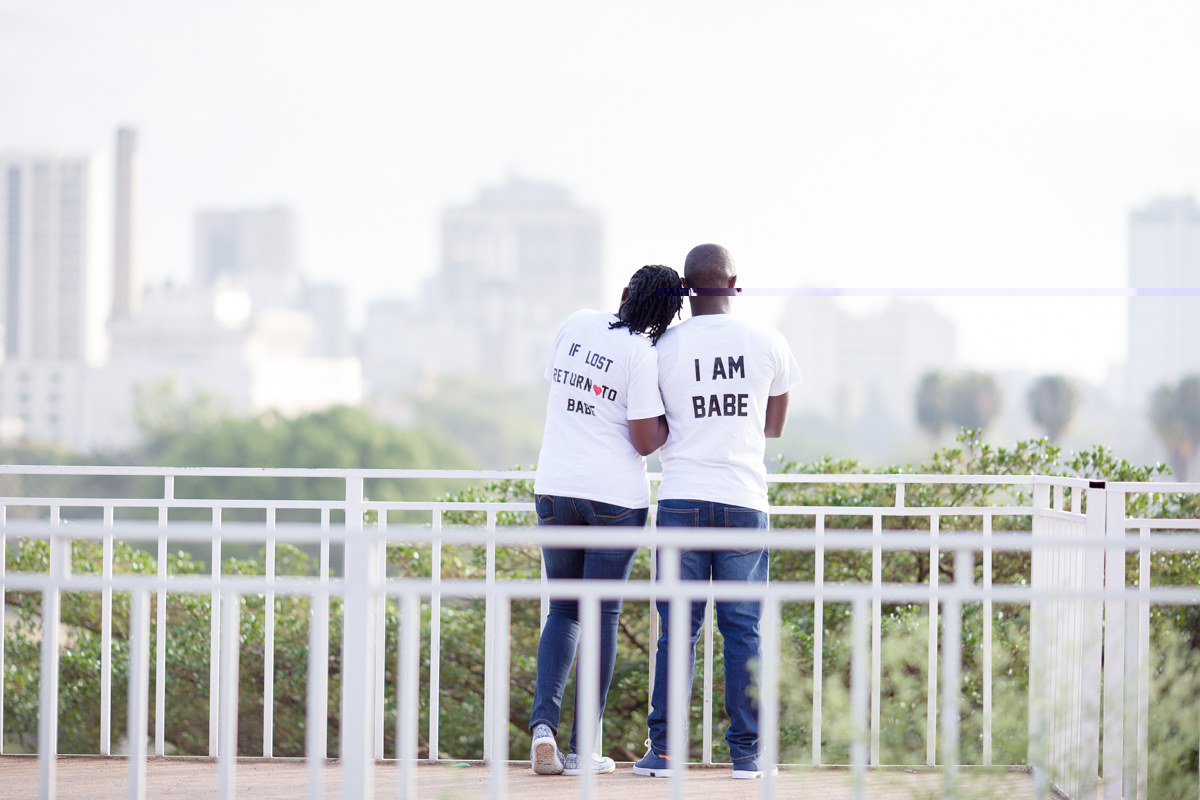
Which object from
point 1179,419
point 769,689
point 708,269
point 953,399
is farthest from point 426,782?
point 953,399

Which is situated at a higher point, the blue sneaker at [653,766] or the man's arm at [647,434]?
the man's arm at [647,434]

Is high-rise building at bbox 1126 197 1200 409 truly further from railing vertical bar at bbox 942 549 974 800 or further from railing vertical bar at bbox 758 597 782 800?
railing vertical bar at bbox 758 597 782 800

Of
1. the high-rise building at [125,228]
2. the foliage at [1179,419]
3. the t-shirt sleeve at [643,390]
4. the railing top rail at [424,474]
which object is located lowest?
the foliage at [1179,419]

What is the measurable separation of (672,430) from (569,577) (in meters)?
0.47

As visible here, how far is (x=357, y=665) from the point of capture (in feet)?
6.94

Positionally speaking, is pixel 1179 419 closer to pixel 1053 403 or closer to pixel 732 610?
pixel 1053 403

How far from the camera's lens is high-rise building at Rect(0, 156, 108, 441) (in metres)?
81.6

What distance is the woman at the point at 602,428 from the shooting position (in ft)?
9.77

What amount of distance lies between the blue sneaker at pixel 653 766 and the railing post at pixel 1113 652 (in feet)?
3.50

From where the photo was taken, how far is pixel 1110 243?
68.0 metres

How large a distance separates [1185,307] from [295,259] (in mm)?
66195

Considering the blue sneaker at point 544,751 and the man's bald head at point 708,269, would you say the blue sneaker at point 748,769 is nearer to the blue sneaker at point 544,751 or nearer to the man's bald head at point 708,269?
the blue sneaker at point 544,751

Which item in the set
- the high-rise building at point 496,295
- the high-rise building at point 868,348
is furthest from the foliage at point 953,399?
the high-rise building at point 496,295

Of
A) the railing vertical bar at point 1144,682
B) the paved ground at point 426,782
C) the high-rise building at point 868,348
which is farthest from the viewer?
the high-rise building at point 868,348
